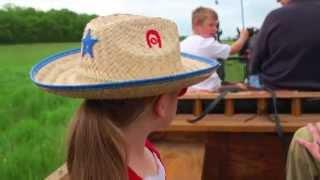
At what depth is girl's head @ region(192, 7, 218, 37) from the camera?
5.32 m

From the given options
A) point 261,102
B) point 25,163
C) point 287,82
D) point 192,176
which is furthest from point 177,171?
point 25,163

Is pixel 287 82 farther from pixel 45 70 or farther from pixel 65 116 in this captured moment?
pixel 65 116

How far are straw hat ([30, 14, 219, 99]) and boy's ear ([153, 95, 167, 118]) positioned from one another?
5 cm

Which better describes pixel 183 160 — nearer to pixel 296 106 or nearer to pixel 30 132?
pixel 296 106

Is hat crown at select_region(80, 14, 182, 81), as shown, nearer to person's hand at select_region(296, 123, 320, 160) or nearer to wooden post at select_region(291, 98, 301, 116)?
person's hand at select_region(296, 123, 320, 160)

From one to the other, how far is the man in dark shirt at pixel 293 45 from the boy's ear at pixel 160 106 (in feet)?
8.27

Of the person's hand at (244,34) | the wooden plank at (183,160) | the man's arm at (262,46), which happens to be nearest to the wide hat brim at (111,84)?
the wooden plank at (183,160)

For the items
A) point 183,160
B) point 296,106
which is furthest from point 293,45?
point 183,160

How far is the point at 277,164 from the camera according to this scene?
404 cm

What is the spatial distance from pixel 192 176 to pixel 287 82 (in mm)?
946

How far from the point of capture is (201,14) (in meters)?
5.43

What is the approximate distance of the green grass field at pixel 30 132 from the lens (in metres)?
4.82

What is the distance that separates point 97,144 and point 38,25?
95.4 ft

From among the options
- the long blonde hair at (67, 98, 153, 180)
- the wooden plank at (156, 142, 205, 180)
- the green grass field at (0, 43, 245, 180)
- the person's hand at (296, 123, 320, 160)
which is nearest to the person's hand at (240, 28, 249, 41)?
the green grass field at (0, 43, 245, 180)
